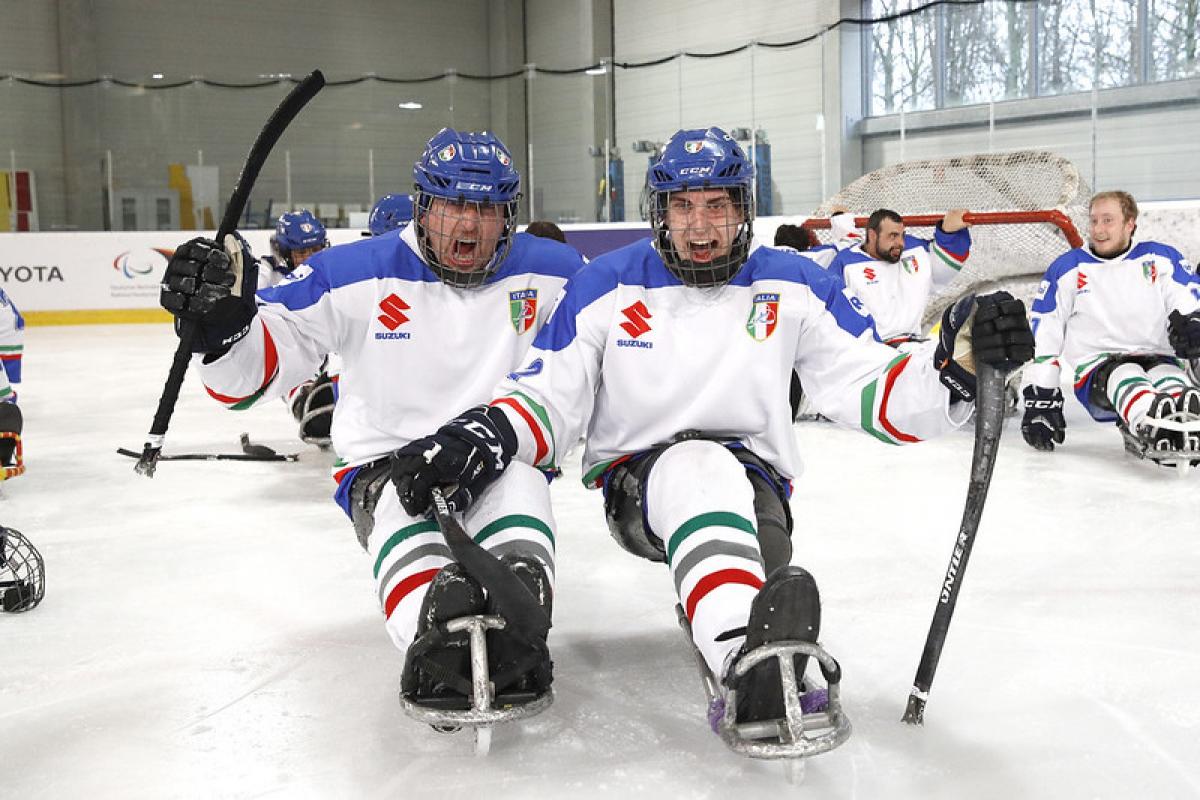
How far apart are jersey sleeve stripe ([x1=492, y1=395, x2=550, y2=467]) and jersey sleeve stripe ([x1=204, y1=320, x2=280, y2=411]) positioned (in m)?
0.44

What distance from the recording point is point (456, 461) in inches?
72.1

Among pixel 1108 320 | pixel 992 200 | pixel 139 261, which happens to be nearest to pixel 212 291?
pixel 1108 320

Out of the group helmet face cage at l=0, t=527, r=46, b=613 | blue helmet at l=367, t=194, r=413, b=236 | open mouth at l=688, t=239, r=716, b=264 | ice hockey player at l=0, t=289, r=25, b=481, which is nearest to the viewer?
open mouth at l=688, t=239, r=716, b=264

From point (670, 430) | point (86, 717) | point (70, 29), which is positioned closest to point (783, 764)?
point (670, 430)

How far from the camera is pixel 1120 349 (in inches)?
182

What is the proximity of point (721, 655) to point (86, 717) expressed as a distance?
1099mm

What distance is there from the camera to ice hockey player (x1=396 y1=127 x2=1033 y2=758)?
76.4 inches

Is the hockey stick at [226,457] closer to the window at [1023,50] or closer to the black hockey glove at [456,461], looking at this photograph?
the black hockey glove at [456,461]

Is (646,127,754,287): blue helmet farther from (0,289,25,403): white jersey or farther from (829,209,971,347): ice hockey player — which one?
(829,209,971,347): ice hockey player

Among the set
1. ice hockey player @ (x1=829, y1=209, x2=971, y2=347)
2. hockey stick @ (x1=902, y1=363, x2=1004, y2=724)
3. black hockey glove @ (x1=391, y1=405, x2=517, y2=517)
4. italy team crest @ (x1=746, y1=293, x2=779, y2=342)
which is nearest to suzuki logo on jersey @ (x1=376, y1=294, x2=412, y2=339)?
black hockey glove @ (x1=391, y1=405, x2=517, y2=517)

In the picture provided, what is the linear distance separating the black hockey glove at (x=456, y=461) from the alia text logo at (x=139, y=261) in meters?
10.1

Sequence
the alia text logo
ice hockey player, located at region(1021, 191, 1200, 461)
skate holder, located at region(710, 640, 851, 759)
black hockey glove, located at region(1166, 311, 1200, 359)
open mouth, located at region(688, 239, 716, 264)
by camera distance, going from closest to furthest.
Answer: skate holder, located at region(710, 640, 851, 759), open mouth, located at region(688, 239, 716, 264), black hockey glove, located at region(1166, 311, 1200, 359), ice hockey player, located at region(1021, 191, 1200, 461), the alia text logo

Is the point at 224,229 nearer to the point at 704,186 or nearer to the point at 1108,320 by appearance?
the point at 704,186

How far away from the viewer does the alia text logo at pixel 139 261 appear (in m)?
11.2
